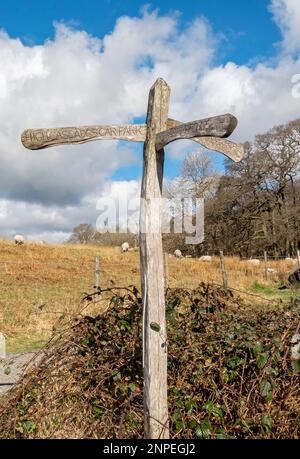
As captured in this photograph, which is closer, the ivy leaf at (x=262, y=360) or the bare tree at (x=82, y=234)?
the ivy leaf at (x=262, y=360)

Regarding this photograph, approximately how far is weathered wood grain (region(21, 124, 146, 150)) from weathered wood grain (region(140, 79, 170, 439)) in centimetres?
15

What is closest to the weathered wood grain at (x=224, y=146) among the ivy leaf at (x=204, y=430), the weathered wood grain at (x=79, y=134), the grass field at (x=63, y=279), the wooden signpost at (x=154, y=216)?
the wooden signpost at (x=154, y=216)

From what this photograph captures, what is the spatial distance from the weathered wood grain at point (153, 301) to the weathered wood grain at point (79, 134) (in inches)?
6.0

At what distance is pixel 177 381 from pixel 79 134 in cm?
223

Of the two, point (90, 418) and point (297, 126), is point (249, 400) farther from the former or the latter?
point (297, 126)

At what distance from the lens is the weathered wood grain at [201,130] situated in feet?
8.73

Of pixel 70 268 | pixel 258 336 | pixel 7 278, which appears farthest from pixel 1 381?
pixel 70 268

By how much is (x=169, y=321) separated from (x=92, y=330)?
79cm

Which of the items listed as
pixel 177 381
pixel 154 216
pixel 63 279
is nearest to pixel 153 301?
pixel 154 216

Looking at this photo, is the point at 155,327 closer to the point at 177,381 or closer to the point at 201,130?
the point at 177,381

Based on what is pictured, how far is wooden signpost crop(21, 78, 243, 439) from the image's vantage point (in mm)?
2980

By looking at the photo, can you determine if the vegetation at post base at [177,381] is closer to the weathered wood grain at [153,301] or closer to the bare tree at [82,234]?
the weathered wood grain at [153,301]

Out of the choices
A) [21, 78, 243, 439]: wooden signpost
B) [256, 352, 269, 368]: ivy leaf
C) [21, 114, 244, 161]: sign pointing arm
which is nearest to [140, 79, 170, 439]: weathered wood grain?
[21, 78, 243, 439]: wooden signpost

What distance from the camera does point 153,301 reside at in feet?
9.97
